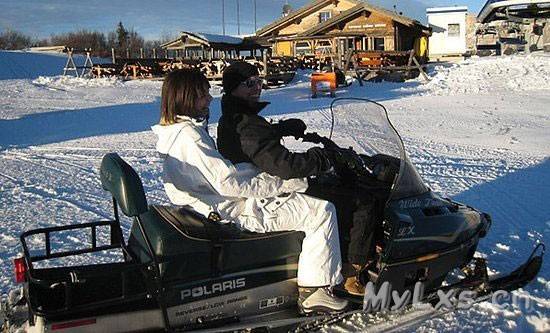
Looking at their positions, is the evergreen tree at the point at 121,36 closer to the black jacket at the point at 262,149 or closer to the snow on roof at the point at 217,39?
the snow on roof at the point at 217,39

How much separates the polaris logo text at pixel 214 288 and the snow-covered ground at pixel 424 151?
84 cm

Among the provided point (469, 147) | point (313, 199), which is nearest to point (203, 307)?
point (313, 199)

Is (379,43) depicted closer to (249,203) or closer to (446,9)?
(446,9)

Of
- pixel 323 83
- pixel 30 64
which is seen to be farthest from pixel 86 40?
pixel 323 83

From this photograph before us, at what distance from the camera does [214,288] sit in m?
3.04

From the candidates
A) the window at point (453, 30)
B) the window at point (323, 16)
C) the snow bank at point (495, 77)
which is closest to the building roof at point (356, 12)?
the window at point (323, 16)

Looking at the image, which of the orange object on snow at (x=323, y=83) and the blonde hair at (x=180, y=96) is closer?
the blonde hair at (x=180, y=96)

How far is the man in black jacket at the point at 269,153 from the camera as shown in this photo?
10.1 feet

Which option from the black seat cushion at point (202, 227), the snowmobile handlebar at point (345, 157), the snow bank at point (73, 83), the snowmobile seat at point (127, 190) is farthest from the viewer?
the snow bank at point (73, 83)

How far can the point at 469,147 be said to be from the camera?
353 inches

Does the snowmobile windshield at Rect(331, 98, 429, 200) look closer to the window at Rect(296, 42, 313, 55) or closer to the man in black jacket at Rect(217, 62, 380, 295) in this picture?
the man in black jacket at Rect(217, 62, 380, 295)

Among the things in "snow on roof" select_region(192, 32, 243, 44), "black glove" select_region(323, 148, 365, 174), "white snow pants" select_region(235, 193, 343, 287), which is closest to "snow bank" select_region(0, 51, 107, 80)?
"snow on roof" select_region(192, 32, 243, 44)

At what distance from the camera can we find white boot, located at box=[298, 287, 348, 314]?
317cm

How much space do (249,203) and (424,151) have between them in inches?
238
